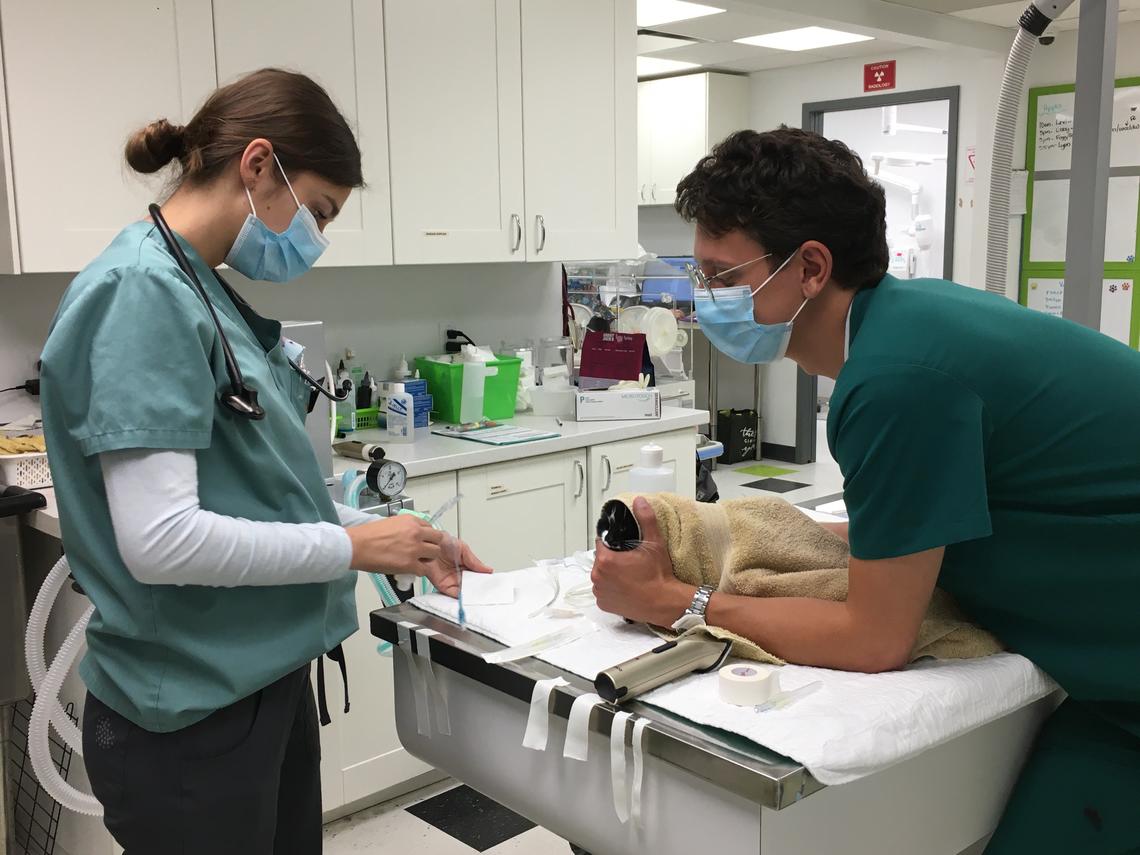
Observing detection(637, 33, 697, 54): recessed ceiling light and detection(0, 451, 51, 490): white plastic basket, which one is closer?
detection(0, 451, 51, 490): white plastic basket

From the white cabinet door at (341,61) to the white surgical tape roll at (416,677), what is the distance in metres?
1.64

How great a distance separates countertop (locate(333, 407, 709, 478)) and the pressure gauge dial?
0.40m

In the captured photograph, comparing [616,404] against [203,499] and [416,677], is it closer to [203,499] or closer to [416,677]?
[416,677]

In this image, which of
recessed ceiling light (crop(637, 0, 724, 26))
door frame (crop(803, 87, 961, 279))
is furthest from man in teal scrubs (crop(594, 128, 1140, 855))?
door frame (crop(803, 87, 961, 279))

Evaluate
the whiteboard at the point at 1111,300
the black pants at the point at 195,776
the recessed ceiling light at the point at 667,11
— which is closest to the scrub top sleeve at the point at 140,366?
the black pants at the point at 195,776

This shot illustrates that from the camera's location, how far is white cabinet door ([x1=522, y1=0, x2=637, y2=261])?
134 inches

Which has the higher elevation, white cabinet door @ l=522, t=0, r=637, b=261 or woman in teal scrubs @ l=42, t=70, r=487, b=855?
white cabinet door @ l=522, t=0, r=637, b=261

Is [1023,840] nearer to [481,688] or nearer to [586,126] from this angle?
[481,688]

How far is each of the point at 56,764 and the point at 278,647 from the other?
141 centimetres

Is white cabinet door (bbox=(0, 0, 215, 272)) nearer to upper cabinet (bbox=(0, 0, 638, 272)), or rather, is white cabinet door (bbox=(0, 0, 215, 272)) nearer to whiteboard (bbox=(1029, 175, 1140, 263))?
upper cabinet (bbox=(0, 0, 638, 272))

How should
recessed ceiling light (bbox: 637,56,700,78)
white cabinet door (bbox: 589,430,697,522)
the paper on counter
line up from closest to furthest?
the paper on counter < white cabinet door (bbox: 589,430,697,522) < recessed ceiling light (bbox: 637,56,700,78)

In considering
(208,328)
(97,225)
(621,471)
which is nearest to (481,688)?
(208,328)

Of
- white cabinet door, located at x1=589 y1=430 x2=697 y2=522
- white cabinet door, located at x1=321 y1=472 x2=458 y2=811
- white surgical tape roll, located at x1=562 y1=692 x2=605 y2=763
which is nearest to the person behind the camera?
white surgical tape roll, located at x1=562 y1=692 x2=605 y2=763

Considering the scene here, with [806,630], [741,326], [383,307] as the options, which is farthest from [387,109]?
[806,630]
